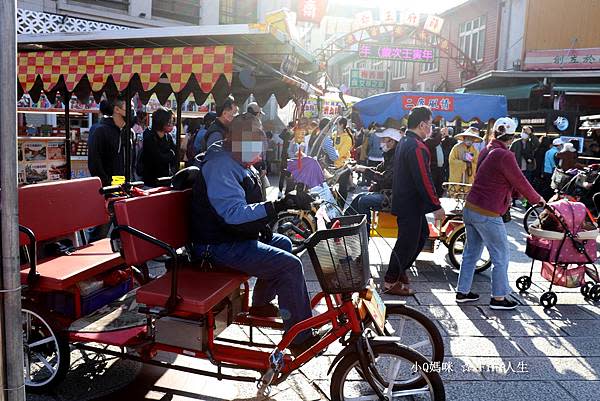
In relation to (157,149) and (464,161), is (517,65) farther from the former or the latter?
(157,149)

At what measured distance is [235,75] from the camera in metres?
7.14

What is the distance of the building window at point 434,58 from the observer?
2355cm

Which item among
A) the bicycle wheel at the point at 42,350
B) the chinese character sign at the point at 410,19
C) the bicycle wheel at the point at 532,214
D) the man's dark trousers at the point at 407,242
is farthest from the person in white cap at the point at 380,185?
the chinese character sign at the point at 410,19

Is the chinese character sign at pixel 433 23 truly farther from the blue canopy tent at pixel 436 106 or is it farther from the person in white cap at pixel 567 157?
the person in white cap at pixel 567 157

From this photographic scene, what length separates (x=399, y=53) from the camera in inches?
944

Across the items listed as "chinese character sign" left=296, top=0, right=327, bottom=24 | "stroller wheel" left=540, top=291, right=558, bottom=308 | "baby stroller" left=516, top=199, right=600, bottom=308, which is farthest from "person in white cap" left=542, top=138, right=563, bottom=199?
"chinese character sign" left=296, top=0, right=327, bottom=24

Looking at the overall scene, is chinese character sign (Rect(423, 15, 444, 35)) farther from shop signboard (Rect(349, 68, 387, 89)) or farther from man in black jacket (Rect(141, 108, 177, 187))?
man in black jacket (Rect(141, 108, 177, 187))

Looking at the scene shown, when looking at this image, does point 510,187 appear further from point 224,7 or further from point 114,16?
point 224,7

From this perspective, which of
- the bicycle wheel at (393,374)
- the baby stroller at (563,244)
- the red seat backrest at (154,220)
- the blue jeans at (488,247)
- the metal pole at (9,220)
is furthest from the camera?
the baby stroller at (563,244)

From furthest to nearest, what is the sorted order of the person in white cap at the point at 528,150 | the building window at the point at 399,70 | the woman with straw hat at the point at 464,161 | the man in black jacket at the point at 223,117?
1. the building window at the point at 399,70
2. the person in white cap at the point at 528,150
3. the woman with straw hat at the point at 464,161
4. the man in black jacket at the point at 223,117

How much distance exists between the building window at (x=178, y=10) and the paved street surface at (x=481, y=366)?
16481mm

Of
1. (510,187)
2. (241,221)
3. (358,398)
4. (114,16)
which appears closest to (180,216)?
(241,221)

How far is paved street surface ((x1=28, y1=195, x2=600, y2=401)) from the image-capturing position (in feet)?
12.3

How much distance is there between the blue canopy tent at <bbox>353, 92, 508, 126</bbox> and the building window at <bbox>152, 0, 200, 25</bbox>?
1167 cm
